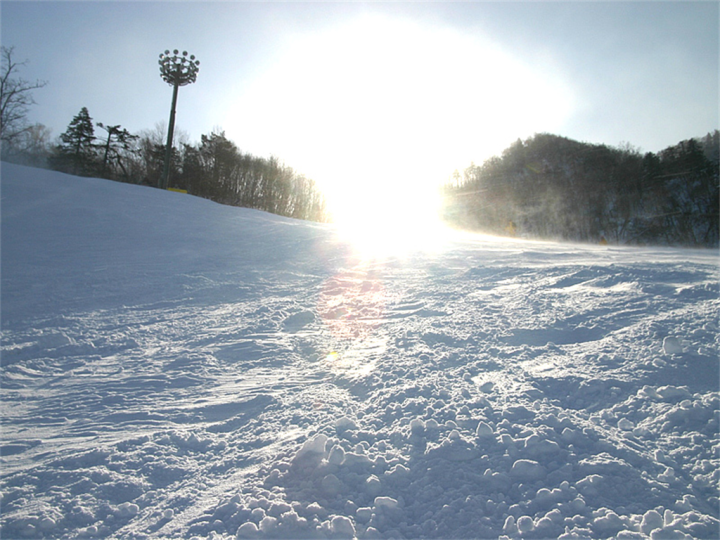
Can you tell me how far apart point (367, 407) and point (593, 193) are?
34170mm

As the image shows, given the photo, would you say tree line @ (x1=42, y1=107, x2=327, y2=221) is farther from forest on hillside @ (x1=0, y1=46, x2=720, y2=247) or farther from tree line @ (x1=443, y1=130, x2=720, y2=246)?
tree line @ (x1=443, y1=130, x2=720, y2=246)

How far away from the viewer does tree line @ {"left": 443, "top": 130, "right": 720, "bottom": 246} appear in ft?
79.9

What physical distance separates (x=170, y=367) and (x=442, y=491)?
8.14 ft

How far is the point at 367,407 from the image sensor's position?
2.46 meters

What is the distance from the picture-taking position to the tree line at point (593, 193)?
2436cm

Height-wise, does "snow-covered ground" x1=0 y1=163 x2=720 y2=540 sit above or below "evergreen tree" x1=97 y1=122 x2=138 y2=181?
below

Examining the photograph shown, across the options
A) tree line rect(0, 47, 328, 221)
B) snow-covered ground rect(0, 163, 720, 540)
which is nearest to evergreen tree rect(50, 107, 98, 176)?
tree line rect(0, 47, 328, 221)

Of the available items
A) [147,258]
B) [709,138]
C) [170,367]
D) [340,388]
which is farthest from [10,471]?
[709,138]

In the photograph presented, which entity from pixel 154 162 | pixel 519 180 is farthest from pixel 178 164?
pixel 519 180

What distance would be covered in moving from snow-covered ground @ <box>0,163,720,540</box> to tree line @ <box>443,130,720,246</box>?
2183cm

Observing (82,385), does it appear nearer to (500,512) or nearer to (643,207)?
(500,512)

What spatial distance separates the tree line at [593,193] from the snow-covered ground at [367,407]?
21.8 meters

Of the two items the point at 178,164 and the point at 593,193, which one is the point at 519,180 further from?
the point at 178,164

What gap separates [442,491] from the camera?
1805 mm
